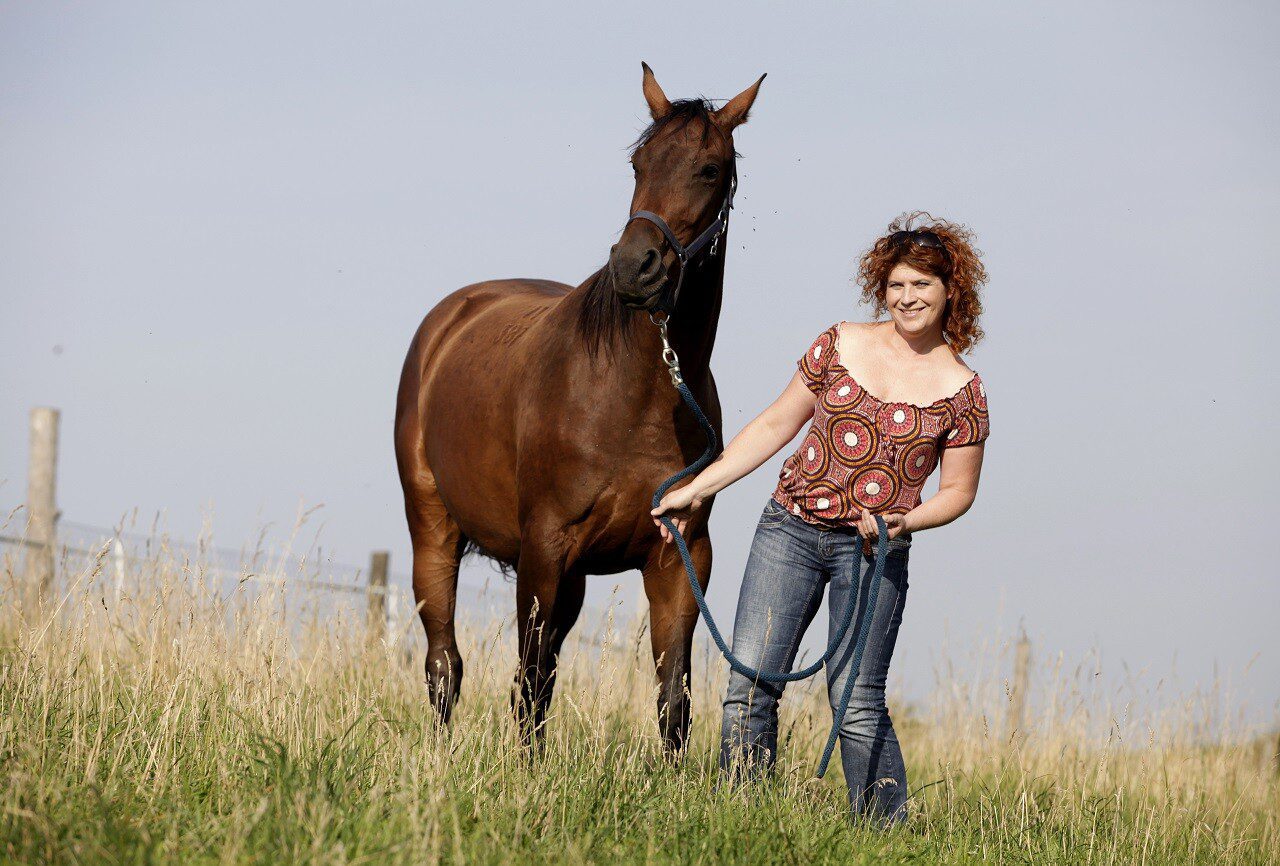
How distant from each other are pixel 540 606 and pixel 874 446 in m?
1.45

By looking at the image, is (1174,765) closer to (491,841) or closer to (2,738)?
(491,841)

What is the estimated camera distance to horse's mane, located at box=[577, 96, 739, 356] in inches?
161

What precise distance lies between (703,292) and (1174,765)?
4.21 metres

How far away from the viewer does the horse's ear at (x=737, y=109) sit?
427cm

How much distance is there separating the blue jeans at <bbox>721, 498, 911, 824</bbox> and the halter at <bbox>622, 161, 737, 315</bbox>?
82cm

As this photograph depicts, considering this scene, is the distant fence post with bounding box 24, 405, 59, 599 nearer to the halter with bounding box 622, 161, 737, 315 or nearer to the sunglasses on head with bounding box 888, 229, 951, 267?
the halter with bounding box 622, 161, 737, 315

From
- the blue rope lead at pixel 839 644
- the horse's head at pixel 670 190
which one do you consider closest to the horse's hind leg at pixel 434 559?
the blue rope lead at pixel 839 644

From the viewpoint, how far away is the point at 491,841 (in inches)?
111

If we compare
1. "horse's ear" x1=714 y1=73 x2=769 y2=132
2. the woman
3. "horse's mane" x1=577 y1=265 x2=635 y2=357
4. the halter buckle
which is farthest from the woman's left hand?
"horse's ear" x1=714 y1=73 x2=769 y2=132

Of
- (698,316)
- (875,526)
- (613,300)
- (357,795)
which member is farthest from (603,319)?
(357,795)

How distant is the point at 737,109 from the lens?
430cm

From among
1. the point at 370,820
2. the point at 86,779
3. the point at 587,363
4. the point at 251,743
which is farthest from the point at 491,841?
the point at 587,363

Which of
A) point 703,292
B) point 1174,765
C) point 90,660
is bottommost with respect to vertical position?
point 1174,765

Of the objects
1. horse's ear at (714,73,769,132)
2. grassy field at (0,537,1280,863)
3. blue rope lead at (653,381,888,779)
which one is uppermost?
horse's ear at (714,73,769,132)
